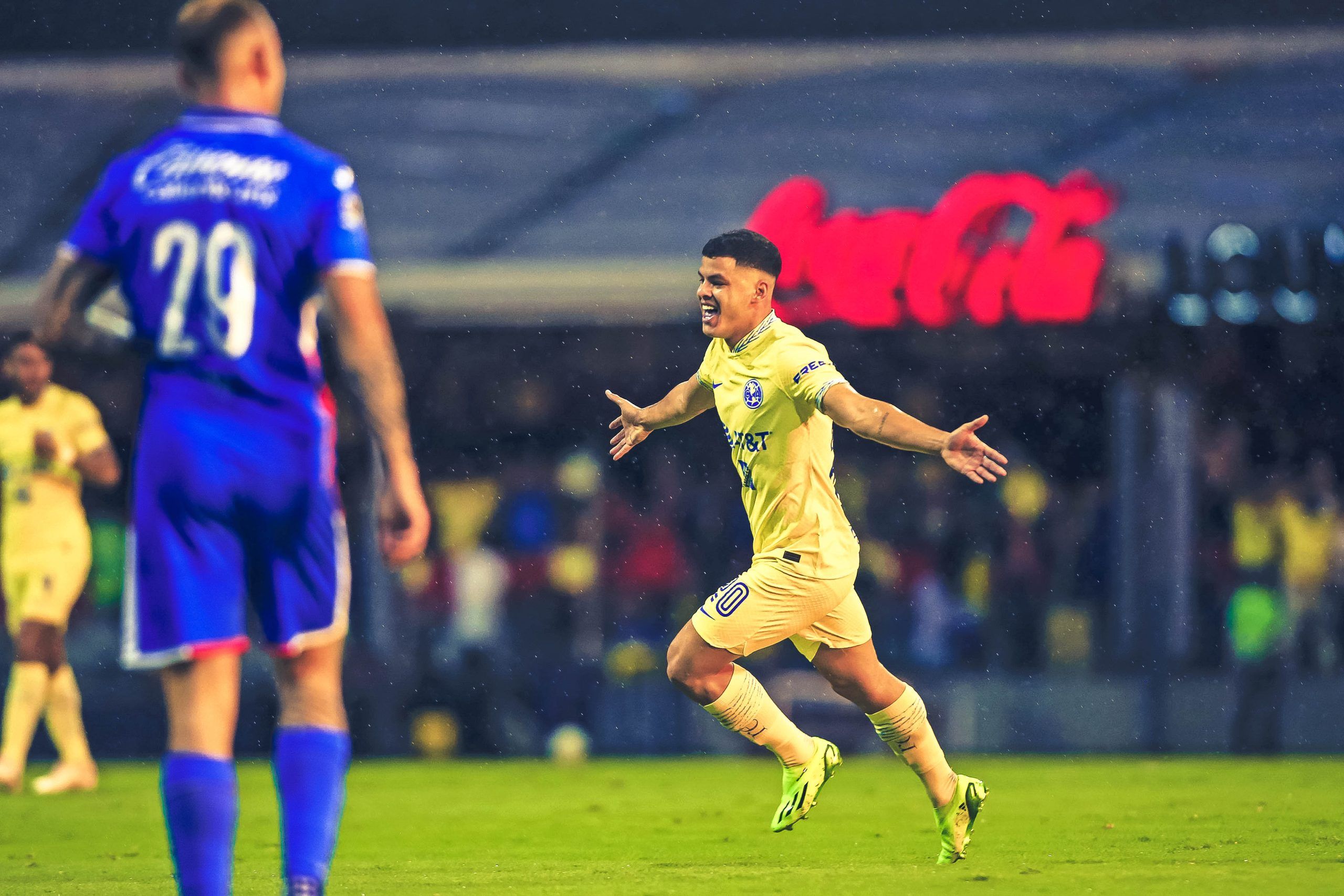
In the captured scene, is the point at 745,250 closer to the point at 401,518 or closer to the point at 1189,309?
the point at 401,518

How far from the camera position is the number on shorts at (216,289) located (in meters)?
3.70

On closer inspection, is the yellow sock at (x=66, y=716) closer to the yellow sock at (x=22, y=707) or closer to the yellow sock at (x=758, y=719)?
the yellow sock at (x=22, y=707)

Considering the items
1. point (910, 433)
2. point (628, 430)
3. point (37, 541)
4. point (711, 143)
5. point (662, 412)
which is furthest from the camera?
point (711, 143)

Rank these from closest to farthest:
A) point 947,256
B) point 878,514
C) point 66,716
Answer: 1. point 66,716
2. point 947,256
3. point 878,514

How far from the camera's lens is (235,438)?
145 inches

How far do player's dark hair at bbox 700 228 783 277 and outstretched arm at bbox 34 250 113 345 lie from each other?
9.19ft

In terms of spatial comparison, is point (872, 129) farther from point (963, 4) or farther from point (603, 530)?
point (603, 530)

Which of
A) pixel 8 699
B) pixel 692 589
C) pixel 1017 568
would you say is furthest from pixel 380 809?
pixel 1017 568

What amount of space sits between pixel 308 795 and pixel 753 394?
109 inches

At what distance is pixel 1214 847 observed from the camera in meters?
6.64

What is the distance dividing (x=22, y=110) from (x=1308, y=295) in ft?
35.9

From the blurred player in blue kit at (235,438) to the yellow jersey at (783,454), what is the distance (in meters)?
2.51

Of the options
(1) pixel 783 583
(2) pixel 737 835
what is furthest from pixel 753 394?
(2) pixel 737 835

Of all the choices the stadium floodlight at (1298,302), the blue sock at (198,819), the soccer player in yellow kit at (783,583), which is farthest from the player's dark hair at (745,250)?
the stadium floodlight at (1298,302)
